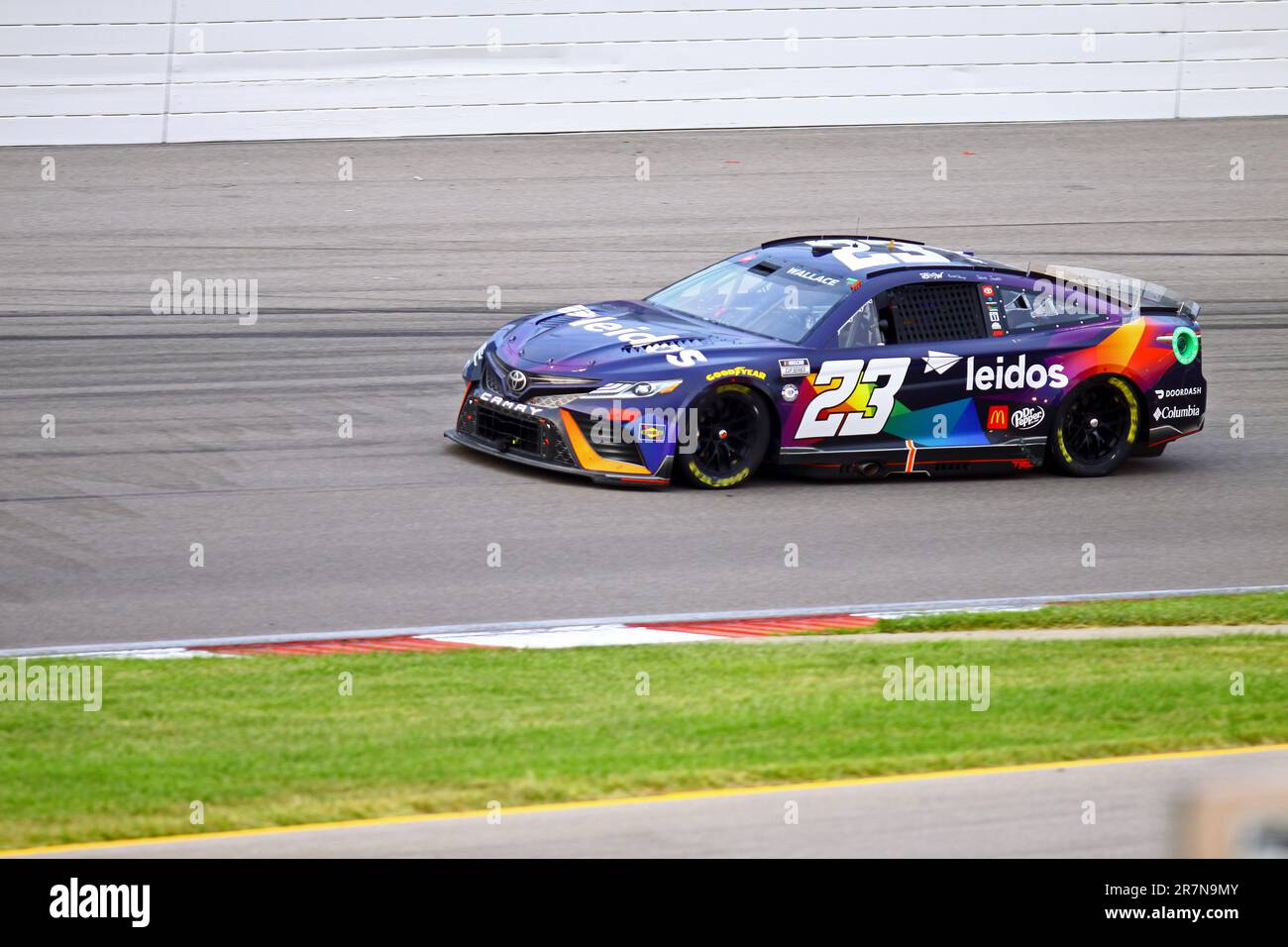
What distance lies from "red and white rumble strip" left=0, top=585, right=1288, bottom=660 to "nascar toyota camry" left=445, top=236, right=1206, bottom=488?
2306 mm

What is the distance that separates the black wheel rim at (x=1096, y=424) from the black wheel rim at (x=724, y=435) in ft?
8.03

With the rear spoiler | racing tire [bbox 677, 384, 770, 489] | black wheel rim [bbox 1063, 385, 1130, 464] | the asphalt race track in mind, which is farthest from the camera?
the rear spoiler

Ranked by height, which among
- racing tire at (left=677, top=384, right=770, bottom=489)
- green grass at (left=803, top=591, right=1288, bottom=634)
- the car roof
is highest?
the car roof

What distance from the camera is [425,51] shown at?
22.2m

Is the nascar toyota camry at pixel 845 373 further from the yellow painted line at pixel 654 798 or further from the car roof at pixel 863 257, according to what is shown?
the yellow painted line at pixel 654 798

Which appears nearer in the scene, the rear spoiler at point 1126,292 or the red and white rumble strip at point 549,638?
the red and white rumble strip at point 549,638

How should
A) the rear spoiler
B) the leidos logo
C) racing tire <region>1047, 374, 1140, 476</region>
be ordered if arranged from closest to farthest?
the leidos logo < racing tire <region>1047, 374, 1140, 476</region> < the rear spoiler

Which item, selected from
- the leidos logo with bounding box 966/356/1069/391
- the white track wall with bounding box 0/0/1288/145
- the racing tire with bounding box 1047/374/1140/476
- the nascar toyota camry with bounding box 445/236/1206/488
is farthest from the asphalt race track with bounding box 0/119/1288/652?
the leidos logo with bounding box 966/356/1069/391

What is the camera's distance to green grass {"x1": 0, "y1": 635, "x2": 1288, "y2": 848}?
6355 mm

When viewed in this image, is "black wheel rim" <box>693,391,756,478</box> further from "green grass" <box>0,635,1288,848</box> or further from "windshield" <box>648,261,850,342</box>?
"green grass" <box>0,635,1288,848</box>

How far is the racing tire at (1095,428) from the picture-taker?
12.5 metres

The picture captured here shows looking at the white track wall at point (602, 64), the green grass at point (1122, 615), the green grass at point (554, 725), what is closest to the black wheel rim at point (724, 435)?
the green grass at point (1122, 615)
